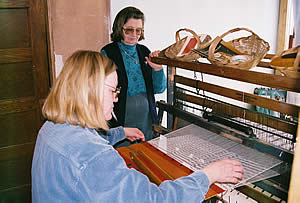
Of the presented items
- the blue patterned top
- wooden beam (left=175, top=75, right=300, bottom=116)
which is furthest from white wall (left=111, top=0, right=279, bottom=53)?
wooden beam (left=175, top=75, right=300, bottom=116)

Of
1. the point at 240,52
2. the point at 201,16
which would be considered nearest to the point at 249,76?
the point at 240,52

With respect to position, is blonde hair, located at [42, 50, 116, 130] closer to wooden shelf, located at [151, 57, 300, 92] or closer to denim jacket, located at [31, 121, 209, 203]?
denim jacket, located at [31, 121, 209, 203]

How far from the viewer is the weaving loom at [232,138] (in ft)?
4.19

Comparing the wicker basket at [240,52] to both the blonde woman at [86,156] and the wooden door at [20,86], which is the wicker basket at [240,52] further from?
the wooden door at [20,86]

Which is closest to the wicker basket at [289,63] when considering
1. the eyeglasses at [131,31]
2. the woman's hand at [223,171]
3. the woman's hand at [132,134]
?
the woman's hand at [223,171]

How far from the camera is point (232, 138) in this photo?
4.97 feet

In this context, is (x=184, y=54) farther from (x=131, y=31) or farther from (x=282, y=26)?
(x=282, y=26)

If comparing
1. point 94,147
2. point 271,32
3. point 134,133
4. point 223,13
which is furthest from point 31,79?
point 271,32

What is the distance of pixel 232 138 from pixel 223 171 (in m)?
0.39

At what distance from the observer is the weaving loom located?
4.19ft

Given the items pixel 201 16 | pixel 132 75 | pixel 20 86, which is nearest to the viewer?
pixel 132 75

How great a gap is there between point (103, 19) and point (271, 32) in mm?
3086

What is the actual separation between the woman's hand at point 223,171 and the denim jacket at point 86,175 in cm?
13

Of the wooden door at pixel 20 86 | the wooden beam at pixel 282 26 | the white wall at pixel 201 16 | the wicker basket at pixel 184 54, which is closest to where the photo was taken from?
the wicker basket at pixel 184 54
